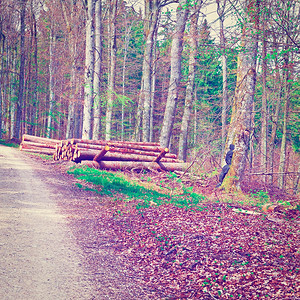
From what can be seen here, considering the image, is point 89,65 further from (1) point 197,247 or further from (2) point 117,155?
(1) point 197,247

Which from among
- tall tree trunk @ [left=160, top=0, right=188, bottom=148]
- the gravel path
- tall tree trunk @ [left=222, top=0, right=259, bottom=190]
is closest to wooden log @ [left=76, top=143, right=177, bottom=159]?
tall tree trunk @ [left=160, top=0, right=188, bottom=148]

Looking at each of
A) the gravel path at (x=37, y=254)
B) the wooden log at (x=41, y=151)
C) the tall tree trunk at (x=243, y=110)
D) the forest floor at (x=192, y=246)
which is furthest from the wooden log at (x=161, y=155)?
the wooden log at (x=41, y=151)

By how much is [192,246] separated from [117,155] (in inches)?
378

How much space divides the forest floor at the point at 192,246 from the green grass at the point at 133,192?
42 centimetres

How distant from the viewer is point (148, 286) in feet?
13.1

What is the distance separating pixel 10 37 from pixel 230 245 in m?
30.7

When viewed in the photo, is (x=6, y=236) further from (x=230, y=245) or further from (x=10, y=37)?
(x=10, y=37)

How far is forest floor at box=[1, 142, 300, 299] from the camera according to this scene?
3816 mm

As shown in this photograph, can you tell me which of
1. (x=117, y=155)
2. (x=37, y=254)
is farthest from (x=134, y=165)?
(x=37, y=254)

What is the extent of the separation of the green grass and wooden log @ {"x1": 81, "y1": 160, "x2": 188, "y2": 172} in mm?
1617

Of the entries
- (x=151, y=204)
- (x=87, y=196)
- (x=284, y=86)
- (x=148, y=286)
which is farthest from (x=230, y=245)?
(x=284, y=86)

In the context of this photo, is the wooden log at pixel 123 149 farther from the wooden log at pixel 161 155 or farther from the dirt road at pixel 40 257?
the dirt road at pixel 40 257

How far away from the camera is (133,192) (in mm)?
9922

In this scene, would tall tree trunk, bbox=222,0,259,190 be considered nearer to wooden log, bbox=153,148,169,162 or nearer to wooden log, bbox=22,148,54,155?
wooden log, bbox=153,148,169,162
